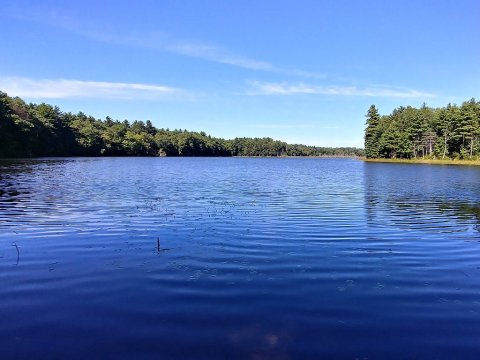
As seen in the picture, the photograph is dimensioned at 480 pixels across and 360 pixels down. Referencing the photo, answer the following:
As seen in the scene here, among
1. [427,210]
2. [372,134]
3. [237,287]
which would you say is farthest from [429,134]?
[237,287]

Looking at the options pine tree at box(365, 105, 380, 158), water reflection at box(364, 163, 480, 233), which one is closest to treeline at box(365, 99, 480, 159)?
pine tree at box(365, 105, 380, 158)

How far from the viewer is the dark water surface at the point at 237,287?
278 inches

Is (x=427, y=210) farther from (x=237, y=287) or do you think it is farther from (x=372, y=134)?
(x=372, y=134)

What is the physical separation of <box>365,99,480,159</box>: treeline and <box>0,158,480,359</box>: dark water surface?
4562 inches

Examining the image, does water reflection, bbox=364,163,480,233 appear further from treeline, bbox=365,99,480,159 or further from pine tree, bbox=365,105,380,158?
pine tree, bbox=365,105,380,158

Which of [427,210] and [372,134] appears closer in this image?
[427,210]

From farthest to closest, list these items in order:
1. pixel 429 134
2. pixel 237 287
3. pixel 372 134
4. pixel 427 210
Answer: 1. pixel 372 134
2. pixel 429 134
3. pixel 427 210
4. pixel 237 287

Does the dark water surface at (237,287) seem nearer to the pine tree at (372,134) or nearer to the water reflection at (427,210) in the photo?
the water reflection at (427,210)

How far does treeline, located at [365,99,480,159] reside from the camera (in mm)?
121062

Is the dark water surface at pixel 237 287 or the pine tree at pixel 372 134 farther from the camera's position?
the pine tree at pixel 372 134

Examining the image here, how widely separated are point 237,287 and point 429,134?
151719 millimetres

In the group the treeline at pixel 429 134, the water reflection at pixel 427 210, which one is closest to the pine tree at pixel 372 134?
the treeline at pixel 429 134

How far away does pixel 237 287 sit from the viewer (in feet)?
32.7

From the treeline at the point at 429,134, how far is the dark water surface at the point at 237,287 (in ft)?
380
